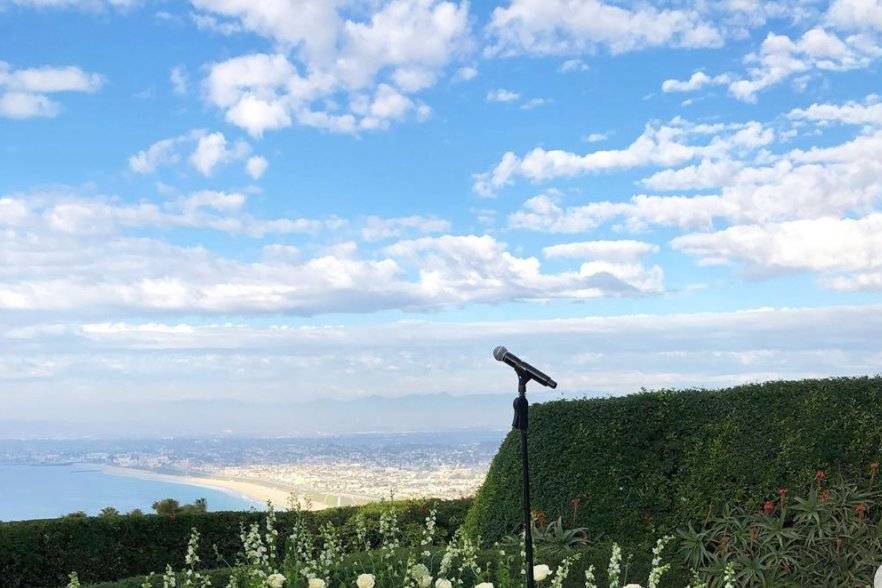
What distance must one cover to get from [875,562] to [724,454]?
5.40 ft

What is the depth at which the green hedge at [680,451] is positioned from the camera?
870cm

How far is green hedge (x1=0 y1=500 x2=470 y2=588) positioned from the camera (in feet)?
34.6

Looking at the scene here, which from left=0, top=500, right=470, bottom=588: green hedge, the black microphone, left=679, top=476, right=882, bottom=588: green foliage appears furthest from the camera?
left=0, top=500, right=470, bottom=588: green hedge

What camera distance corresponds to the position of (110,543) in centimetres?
1091

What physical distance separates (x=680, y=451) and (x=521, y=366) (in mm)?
5093

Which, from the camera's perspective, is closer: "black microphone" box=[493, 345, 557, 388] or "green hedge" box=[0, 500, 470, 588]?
"black microphone" box=[493, 345, 557, 388]

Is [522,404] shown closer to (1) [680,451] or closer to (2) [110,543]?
(1) [680,451]

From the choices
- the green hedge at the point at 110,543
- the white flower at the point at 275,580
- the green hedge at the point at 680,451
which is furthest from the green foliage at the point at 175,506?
the white flower at the point at 275,580

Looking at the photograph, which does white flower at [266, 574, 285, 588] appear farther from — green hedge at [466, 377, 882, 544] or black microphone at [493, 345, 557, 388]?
green hedge at [466, 377, 882, 544]

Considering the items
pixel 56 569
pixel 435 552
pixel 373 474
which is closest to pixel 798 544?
pixel 435 552

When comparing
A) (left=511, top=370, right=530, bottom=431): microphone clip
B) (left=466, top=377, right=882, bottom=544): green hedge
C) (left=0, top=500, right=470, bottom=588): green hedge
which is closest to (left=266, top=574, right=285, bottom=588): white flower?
(left=511, top=370, right=530, bottom=431): microphone clip

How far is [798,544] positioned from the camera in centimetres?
812

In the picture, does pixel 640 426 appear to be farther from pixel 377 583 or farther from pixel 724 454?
pixel 377 583

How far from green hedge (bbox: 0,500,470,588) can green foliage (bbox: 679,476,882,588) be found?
3.49 meters
